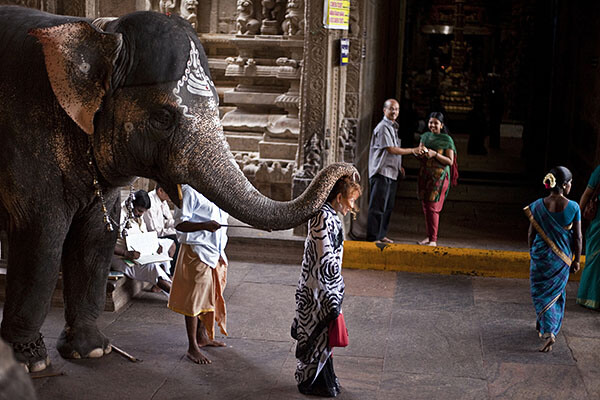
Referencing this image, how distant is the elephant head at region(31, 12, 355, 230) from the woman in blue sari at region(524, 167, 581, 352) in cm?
232

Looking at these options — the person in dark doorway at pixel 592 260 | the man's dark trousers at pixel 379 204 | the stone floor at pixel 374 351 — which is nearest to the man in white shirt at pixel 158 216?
the stone floor at pixel 374 351

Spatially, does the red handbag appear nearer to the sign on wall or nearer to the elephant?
the elephant

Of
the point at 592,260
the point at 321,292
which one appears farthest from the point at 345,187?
the point at 592,260

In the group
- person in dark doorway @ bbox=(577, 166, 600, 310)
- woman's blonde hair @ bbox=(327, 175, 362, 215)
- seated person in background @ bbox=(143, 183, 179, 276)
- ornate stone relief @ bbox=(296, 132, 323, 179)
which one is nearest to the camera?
woman's blonde hair @ bbox=(327, 175, 362, 215)

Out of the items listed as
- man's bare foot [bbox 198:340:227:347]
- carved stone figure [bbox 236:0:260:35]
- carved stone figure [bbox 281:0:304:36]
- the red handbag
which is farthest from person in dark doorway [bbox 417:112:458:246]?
the red handbag

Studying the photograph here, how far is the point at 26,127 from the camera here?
19.2 ft

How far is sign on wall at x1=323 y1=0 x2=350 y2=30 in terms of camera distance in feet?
30.8

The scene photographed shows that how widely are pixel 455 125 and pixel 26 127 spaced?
57.4 ft

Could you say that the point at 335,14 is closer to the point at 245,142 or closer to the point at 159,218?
the point at 245,142

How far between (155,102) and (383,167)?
4809 mm

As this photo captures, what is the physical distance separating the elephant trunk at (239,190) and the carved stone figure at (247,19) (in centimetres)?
511

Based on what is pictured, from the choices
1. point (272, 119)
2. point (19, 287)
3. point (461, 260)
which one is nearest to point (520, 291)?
point (461, 260)

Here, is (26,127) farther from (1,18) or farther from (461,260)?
(461,260)

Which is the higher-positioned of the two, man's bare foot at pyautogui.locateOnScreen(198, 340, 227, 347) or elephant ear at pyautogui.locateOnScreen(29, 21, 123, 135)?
elephant ear at pyautogui.locateOnScreen(29, 21, 123, 135)
